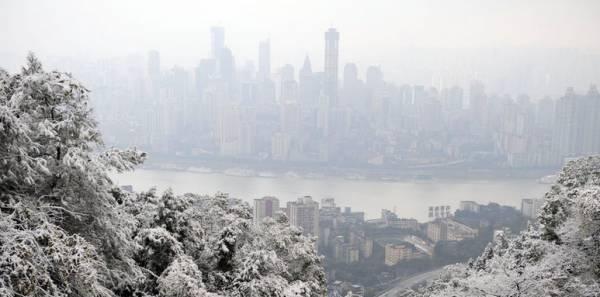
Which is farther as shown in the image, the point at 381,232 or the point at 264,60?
the point at 264,60

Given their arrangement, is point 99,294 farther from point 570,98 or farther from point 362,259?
point 570,98

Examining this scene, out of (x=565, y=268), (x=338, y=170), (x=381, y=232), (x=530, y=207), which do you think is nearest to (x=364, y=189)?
(x=338, y=170)

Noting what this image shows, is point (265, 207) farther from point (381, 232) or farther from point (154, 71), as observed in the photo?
point (154, 71)

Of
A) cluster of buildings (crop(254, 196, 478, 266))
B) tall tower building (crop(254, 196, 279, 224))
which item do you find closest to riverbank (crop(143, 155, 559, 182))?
cluster of buildings (crop(254, 196, 478, 266))

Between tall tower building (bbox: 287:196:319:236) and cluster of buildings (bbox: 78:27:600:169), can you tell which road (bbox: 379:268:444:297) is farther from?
cluster of buildings (bbox: 78:27:600:169)

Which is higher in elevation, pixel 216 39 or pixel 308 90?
pixel 216 39


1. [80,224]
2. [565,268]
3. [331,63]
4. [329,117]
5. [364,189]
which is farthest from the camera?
[331,63]

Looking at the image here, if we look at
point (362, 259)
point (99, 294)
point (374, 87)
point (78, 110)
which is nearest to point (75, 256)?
point (99, 294)

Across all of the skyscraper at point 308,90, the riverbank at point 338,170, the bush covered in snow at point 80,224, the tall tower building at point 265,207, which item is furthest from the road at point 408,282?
the skyscraper at point 308,90
